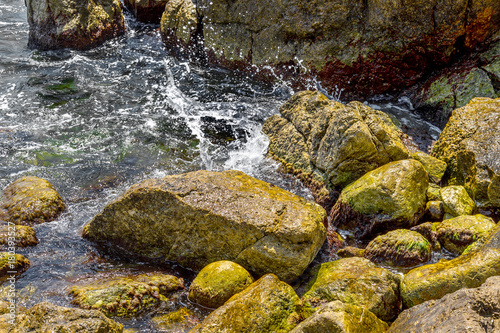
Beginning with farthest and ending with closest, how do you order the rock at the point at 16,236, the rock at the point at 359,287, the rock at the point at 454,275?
the rock at the point at 16,236 < the rock at the point at 359,287 < the rock at the point at 454,275

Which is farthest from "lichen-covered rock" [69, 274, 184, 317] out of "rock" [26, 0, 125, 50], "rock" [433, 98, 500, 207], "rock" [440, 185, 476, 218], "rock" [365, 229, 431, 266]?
"rock" [26, 0, 125, 50]

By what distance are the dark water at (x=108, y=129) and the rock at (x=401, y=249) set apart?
1.89m

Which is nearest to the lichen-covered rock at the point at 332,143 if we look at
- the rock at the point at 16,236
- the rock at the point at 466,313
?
the rock at the point at 466,313

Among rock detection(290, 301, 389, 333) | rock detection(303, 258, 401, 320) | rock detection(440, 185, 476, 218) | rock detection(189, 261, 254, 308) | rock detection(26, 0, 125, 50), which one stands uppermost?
rock detection(26, 0, 125, 50)

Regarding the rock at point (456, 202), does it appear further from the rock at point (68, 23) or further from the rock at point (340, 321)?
the rock at point (68, 23)

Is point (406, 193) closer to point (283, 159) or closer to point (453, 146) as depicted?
point (453, 146)

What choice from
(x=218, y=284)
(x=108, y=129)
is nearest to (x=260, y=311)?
(x=218, y=284)

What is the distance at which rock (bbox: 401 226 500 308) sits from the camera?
420 cm

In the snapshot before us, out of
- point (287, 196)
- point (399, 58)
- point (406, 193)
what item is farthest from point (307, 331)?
point (399, 58)

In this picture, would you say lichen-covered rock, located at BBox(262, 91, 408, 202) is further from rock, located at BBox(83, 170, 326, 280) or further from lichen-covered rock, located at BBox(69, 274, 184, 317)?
lichen-covered rock, located at BBox(69, 274, 184, 317)

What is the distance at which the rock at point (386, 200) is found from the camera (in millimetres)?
5762

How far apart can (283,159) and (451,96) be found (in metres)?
4.30

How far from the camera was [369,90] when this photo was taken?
9.87m

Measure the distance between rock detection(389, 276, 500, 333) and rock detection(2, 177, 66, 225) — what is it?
18.1 feet
